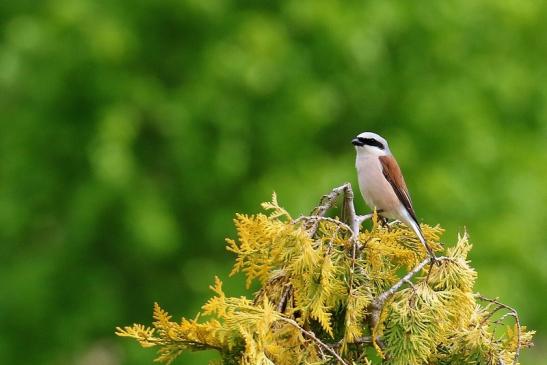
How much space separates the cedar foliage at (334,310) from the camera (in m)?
3.29

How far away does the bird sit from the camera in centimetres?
481

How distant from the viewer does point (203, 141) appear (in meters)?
10.9

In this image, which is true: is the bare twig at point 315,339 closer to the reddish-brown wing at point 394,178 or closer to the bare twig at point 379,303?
the bare twig at point 379,303

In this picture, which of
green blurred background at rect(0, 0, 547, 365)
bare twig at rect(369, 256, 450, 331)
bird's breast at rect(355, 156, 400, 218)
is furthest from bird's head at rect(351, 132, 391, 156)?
green blurred background at rect(0, 0, 547, 365)

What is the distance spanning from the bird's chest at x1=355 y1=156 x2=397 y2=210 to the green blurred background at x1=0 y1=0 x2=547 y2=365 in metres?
4.97

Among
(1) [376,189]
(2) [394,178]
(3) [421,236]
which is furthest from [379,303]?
(2) [394,178]

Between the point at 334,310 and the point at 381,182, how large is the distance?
1.59 meters

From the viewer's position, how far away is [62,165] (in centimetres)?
1166

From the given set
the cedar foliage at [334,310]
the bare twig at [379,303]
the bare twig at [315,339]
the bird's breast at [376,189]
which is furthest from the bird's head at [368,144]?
the bare twig at [315,339]

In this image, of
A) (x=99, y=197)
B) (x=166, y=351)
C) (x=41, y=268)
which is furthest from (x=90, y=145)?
(x=166, y=351)

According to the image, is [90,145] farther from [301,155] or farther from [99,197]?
[301,155]

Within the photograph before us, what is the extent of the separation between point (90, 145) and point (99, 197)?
60 centimetres

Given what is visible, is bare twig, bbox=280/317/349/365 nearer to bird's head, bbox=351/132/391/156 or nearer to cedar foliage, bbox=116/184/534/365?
cedar foliage, bbox=116/184/534/365

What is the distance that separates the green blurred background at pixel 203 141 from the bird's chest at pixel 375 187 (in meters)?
4.97
